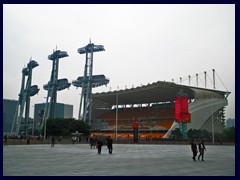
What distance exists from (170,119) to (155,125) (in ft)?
19.5

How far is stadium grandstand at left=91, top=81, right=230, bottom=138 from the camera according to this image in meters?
97.1

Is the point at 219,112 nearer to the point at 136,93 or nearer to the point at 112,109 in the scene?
the point at 136,93

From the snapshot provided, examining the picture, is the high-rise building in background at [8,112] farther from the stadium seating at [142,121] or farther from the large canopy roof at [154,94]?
the large canopy roof at [154,94]

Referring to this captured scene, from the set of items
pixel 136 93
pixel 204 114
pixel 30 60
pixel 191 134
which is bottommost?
pixel 191 134

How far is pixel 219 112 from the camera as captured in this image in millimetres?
107375

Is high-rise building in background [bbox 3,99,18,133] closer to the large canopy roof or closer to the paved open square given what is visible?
the large canopy roof

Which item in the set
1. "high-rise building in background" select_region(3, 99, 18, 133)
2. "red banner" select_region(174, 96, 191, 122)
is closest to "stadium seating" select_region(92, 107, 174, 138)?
"red banner" select_region(174, 96, 191, 122)

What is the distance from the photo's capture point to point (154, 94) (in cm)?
10744

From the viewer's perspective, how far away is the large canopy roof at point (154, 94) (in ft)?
317

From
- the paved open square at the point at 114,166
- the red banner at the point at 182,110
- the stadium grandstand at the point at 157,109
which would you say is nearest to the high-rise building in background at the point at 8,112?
the stadium grandstand at the point at 157,109

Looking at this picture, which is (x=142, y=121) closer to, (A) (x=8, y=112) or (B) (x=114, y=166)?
(B) (x=114, y=166)

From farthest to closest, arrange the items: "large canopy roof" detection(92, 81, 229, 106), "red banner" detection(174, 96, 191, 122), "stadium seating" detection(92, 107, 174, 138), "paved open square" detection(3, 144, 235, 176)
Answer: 1. "stadium seating" detection(92, 107, 174, 138)
2. "large canopy roof" detection(92, 81, 229, 106)
3. "red banner" detection(174, 96, 191, 122)
4. "paved open square" detection(3, 144, 235, 176)
